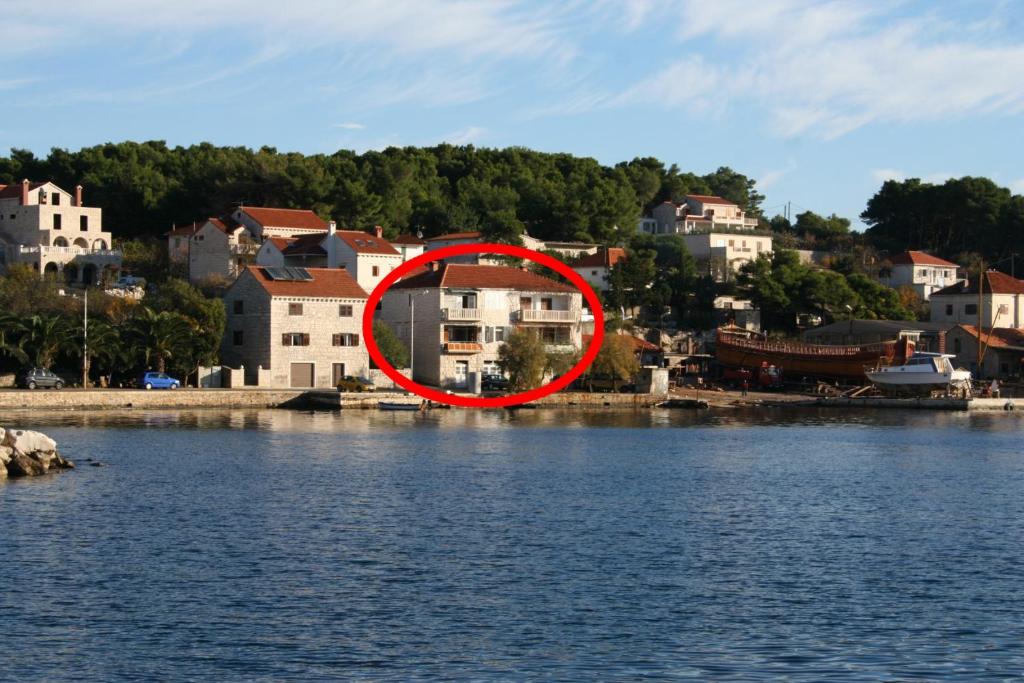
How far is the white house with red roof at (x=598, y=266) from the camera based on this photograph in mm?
99162

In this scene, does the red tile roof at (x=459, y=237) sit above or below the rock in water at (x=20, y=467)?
above

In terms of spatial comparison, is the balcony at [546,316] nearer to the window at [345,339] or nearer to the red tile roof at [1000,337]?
the window at [345,339]

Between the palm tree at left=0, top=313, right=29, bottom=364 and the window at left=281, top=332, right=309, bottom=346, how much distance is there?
13.5m

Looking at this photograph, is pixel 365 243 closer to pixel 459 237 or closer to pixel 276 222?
pixel 276 222

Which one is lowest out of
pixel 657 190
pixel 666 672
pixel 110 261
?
pixel 666 672

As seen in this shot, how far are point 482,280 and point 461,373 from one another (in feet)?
19.5

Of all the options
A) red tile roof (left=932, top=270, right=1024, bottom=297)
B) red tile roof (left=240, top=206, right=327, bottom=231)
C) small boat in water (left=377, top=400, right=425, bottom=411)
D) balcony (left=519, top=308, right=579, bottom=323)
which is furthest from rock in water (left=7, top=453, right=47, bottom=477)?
red tile roof (left=932, top=270, right=1024, bottom=297)

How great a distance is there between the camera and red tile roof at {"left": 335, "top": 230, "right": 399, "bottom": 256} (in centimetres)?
8768

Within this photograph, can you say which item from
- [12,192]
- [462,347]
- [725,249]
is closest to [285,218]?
[12,192]

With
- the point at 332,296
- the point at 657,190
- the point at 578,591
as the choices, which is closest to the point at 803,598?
the point at 578,591

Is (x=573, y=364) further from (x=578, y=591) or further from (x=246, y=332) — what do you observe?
(x=578, y=591)

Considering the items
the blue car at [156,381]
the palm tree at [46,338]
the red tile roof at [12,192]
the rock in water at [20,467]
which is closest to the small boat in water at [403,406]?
the blue car at [156,381]

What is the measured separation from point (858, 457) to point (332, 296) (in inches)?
1328

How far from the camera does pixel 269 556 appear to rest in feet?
99.1
